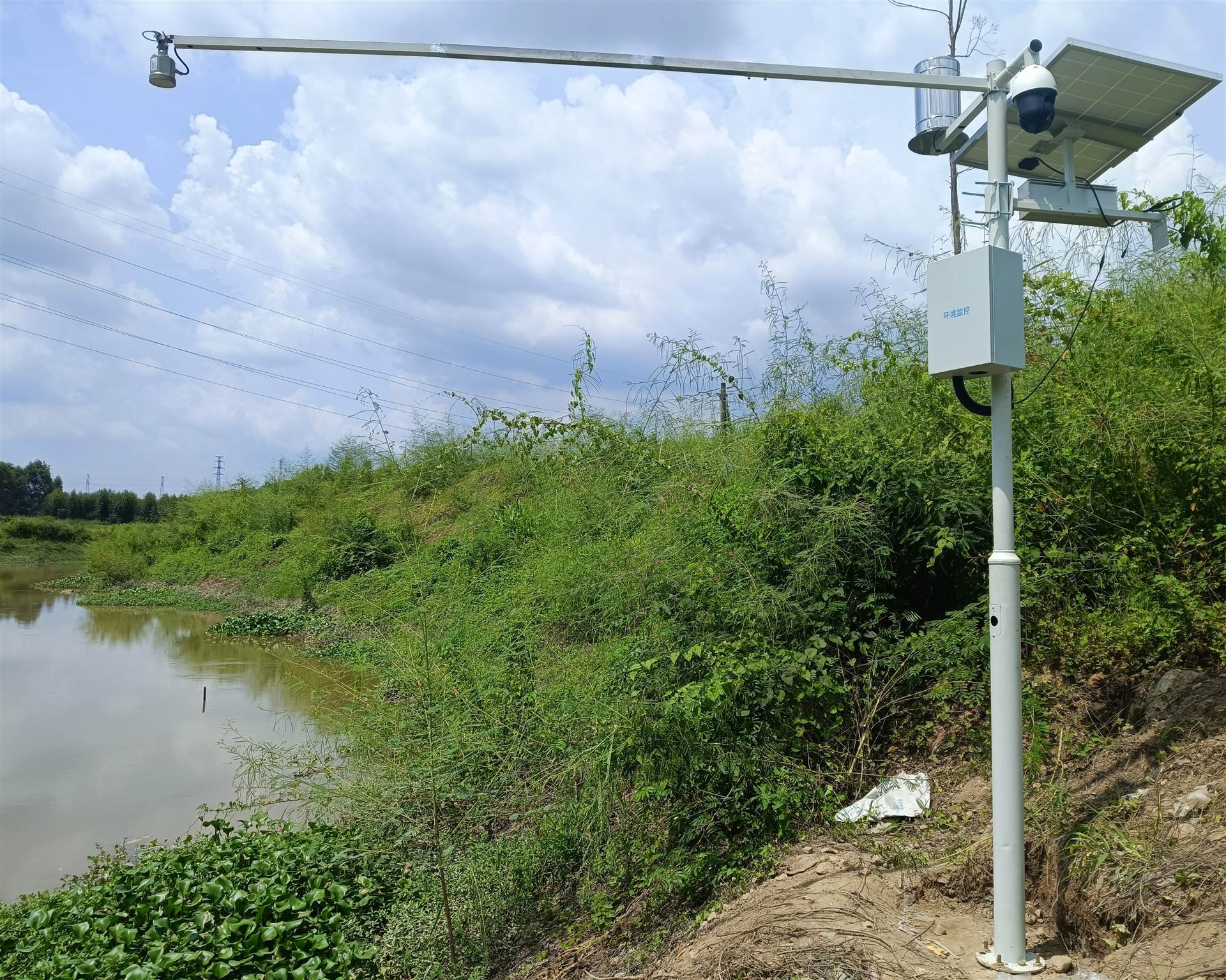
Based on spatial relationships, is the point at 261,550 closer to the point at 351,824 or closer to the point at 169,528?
the point at 169,528

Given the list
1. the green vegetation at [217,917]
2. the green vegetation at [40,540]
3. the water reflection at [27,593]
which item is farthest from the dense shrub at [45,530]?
the green vegetation at [217,917]

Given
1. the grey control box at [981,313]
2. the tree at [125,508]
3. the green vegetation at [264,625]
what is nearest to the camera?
the grey control box at [981,313]

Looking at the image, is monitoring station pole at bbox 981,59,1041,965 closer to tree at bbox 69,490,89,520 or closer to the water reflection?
the water reflection

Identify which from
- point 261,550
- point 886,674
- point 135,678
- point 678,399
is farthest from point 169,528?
point 886,674

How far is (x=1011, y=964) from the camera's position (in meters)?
3.18

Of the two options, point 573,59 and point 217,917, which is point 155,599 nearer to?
point 217,917

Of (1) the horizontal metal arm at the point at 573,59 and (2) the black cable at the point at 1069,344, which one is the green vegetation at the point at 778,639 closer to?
(2) the black cable at the point at 1069,344

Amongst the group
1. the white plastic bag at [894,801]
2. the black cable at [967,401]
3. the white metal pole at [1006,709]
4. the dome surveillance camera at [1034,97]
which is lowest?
the white plastic bag at [894,801]

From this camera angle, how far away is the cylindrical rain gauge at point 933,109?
5012mm

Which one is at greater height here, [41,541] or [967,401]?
[967,401]

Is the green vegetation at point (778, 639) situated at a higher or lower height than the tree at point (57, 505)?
lower

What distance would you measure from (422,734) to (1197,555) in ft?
16.0

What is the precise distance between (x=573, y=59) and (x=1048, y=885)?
14.7ft

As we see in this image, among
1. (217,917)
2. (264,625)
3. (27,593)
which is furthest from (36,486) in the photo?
(217,917)
